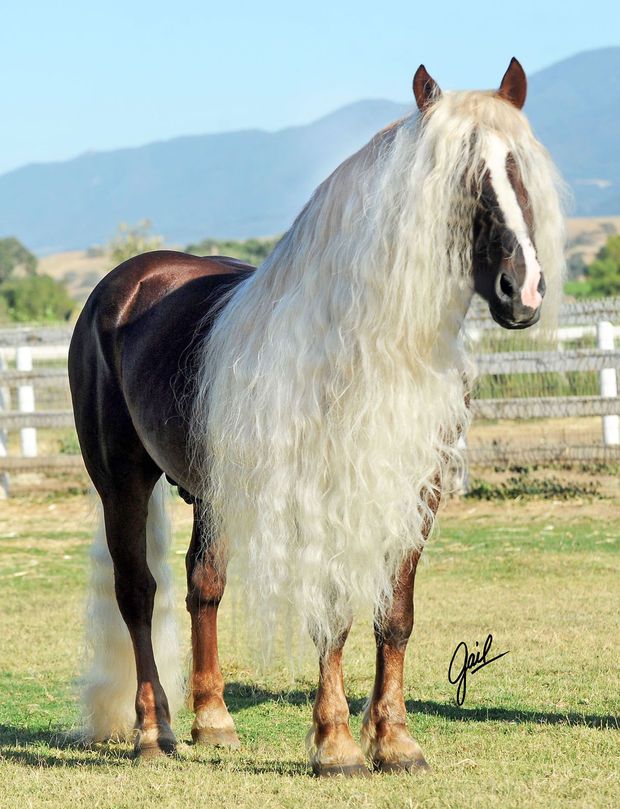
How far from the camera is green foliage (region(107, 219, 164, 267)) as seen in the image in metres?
36.6

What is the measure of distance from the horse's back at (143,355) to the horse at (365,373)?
0.05 metres

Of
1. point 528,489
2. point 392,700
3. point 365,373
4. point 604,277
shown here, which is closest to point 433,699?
point 392,700

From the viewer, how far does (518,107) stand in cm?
379

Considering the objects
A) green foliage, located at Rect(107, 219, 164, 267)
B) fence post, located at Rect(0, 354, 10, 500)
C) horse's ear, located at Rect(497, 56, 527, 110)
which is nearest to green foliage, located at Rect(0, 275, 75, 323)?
green foliage, located at Rect(107, 219, 164, 267)

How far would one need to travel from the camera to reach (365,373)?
377 cm

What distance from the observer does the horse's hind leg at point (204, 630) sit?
4953mm

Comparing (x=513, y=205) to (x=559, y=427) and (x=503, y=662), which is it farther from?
(x=559, y=427)

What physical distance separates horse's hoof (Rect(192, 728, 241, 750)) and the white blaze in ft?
7.66

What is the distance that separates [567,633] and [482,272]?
352cm

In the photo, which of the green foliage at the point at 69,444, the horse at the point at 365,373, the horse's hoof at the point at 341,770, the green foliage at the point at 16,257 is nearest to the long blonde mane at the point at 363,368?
the horse at the point at 365,373

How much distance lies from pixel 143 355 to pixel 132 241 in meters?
36.0

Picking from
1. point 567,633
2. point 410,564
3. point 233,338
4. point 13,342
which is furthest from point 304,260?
point 13,342

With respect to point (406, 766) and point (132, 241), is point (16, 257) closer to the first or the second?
point (132, 241)

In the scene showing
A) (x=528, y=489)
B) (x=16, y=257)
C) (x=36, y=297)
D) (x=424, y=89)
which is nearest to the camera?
(x=424, y=89)
